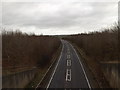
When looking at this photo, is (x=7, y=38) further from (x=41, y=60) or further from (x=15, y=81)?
(x=15, y=81)

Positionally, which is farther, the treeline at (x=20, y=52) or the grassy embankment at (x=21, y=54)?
the treeline at (x=20, y=52)

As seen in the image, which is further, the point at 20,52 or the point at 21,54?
the point at 20,52

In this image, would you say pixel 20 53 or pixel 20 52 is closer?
pixel 20 53

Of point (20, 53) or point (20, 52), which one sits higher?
point (20, 52)

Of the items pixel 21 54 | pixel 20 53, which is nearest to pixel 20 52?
pixel 20 53

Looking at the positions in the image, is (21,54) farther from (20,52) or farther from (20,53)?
(20,52)

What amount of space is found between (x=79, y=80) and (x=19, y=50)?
14026 millimetres

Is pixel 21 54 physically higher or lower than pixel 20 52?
lower

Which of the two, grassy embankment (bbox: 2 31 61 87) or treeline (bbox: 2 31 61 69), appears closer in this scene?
grassy embankment (bbox: 2 31 61 87)

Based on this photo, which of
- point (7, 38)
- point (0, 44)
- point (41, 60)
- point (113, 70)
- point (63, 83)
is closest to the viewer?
point (113, 70)

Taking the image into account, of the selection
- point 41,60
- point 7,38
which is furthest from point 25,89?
point 41,60

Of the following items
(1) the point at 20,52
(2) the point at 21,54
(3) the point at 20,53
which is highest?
(1) the point at 20,52

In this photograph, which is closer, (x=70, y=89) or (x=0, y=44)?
(x=70, y=89)

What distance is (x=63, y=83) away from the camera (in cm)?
3141
